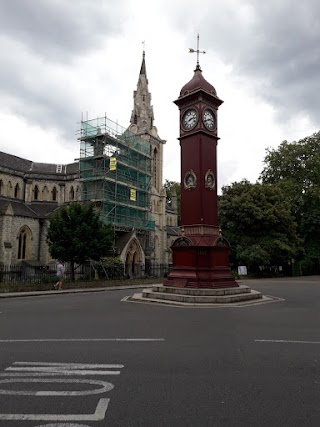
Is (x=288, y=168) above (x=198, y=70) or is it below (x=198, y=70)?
above

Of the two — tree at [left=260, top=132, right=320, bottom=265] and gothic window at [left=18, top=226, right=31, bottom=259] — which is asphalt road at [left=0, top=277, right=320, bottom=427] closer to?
gothic window at [left=18, top=226, right=31, bottom=259]

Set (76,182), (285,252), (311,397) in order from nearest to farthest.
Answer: (311,397)
(285,252)
(76,182)

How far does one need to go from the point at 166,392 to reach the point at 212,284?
Result: 11.1 m

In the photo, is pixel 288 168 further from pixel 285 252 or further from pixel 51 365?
pixel 51 365

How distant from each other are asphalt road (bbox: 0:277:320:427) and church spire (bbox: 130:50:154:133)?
153 ft

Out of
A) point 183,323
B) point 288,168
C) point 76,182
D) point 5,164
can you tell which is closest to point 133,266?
point 76,182

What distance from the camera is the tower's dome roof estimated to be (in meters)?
17.4

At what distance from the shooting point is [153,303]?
14508 mm

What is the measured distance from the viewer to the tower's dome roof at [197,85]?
1739cm

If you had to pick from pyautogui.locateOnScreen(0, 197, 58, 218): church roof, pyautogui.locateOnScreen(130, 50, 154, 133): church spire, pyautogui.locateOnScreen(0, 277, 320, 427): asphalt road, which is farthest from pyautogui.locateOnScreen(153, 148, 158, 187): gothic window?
pyautogui.locateOnScreen(0, 277, 320, 427): asphalt road

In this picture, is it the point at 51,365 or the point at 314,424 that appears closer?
the point at 314,424

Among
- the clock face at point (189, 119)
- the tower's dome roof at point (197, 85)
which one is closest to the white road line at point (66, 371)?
the clock face at point (189, 119)

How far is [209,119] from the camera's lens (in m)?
17.4

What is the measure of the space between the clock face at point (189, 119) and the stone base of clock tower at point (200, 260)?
494 centimetres
